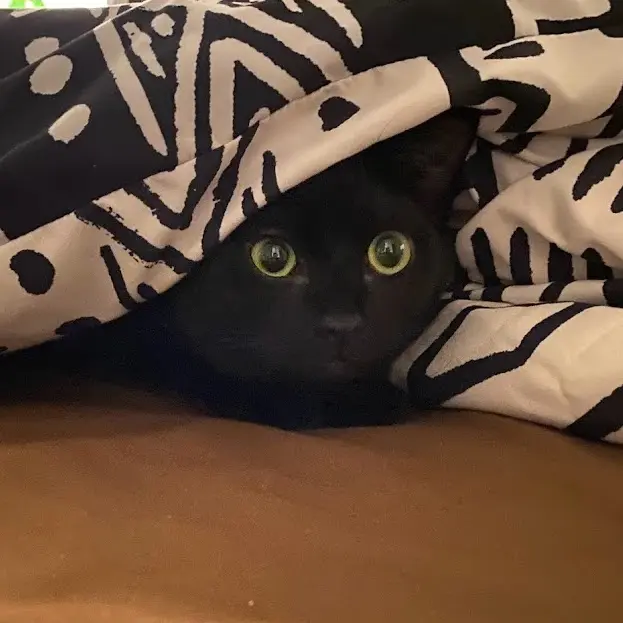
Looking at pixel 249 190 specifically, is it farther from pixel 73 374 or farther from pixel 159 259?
pixel 73 374

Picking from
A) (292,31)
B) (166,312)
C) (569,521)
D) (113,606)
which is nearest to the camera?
(113,606)

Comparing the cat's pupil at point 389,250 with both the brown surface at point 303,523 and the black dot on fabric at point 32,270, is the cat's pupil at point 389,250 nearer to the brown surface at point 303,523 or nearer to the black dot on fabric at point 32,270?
the brown surface at point 303,523

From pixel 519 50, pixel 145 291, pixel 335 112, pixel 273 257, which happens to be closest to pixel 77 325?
pixel 145 291

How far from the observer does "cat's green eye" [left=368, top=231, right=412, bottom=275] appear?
0.81 m

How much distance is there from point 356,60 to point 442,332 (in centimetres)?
29

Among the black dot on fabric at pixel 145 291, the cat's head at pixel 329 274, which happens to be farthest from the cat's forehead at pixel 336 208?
the black dot on fabric at pixel 145 291

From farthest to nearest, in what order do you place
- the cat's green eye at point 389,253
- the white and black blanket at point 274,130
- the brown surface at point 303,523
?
the cat's green eye at point 389,253
the white and black blanket at point 274,130
the brown surface at point 303,523

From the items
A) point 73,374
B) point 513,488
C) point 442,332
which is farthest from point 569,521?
point 73,374

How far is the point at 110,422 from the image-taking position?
2.33ft

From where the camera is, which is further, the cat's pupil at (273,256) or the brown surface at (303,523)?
the cat's pupil at (273,256)

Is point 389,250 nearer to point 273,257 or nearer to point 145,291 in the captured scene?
point 273,257

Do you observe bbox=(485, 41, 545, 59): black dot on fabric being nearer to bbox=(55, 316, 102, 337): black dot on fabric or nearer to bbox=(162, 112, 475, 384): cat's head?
bbox=(162, 112, 475, 384): cat's head

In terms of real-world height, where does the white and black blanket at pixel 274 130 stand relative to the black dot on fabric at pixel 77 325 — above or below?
above

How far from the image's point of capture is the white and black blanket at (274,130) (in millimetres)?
683
